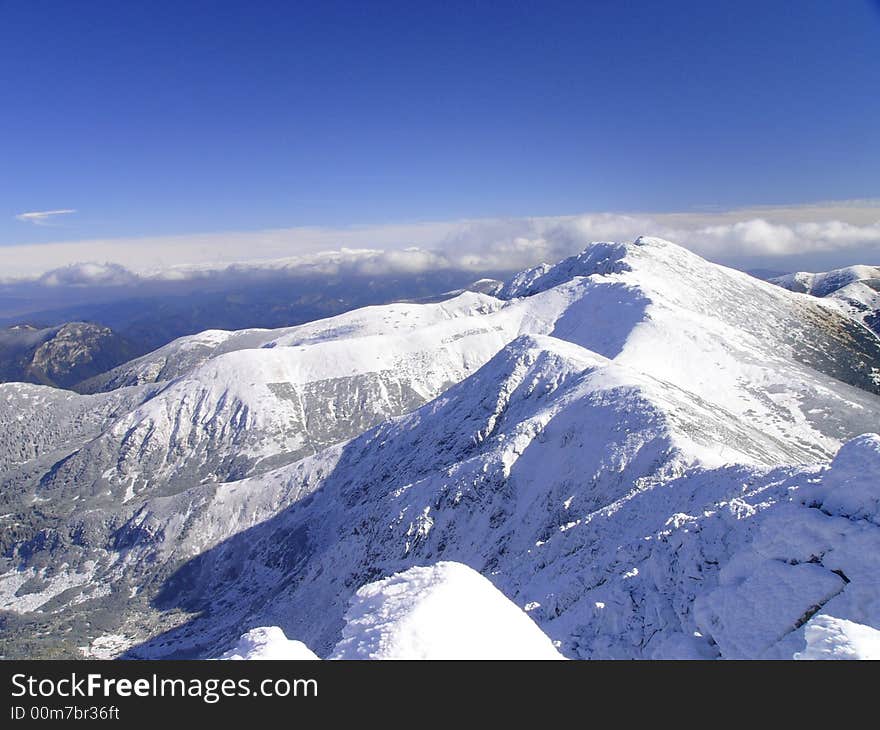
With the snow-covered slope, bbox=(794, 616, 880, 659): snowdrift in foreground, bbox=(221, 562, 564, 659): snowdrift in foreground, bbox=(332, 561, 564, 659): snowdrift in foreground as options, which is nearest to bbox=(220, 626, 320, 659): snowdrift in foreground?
bbox=(221, 562, 564, 659): snowdrift in foreground

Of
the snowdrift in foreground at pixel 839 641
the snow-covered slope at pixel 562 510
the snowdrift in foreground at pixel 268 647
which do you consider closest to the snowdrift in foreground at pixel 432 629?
the snowdrift in foreground at pixel 268 647

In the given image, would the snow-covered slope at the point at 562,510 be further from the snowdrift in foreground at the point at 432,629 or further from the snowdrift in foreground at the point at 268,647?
the snowdrift in foreground at the point at 268,647

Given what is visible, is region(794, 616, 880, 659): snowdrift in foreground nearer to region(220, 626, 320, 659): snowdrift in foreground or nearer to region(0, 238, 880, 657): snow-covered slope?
region(0, 238, 880, 657): snow-covered slope

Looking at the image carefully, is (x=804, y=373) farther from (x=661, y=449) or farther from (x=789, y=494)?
(x=789, y=494)

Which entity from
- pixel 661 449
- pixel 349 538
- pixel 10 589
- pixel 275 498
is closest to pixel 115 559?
pixel 10 589

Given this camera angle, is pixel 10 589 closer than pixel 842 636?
No
